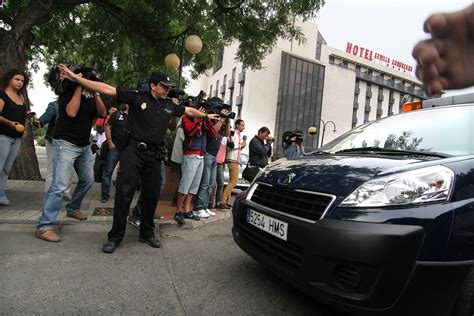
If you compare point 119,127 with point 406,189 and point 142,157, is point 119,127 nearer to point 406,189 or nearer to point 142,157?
point 142,157

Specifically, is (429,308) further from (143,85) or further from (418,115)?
(143,85)

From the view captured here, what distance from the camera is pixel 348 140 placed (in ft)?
12.1

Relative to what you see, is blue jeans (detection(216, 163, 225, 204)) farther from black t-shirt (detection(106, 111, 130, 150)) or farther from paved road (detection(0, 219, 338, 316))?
paved road (detection(0, 219, 338, 316))

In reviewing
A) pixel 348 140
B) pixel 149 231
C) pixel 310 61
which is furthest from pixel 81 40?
pixel 310 61

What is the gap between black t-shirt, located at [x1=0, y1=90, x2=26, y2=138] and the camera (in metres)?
5.09

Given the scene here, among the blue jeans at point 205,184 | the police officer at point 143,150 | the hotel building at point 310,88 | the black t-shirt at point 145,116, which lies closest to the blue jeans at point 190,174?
the blue jeans at point 205,184

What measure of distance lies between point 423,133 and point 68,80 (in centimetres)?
346

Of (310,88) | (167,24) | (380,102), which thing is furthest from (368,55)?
(167,24)

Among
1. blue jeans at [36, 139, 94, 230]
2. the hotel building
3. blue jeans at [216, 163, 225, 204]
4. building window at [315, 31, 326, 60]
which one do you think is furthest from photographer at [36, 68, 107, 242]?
building window at [315, 31, 326, 60]

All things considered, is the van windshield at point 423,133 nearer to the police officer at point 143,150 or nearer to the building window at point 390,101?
the police officer at point 143,150

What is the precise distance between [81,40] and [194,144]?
8.26 metres

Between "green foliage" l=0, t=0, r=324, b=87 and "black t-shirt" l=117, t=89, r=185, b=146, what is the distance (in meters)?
5.05

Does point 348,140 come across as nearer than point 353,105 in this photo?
Yes

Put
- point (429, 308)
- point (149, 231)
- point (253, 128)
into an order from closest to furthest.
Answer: point (429, 308), point (149, 231), point (253, 128)
